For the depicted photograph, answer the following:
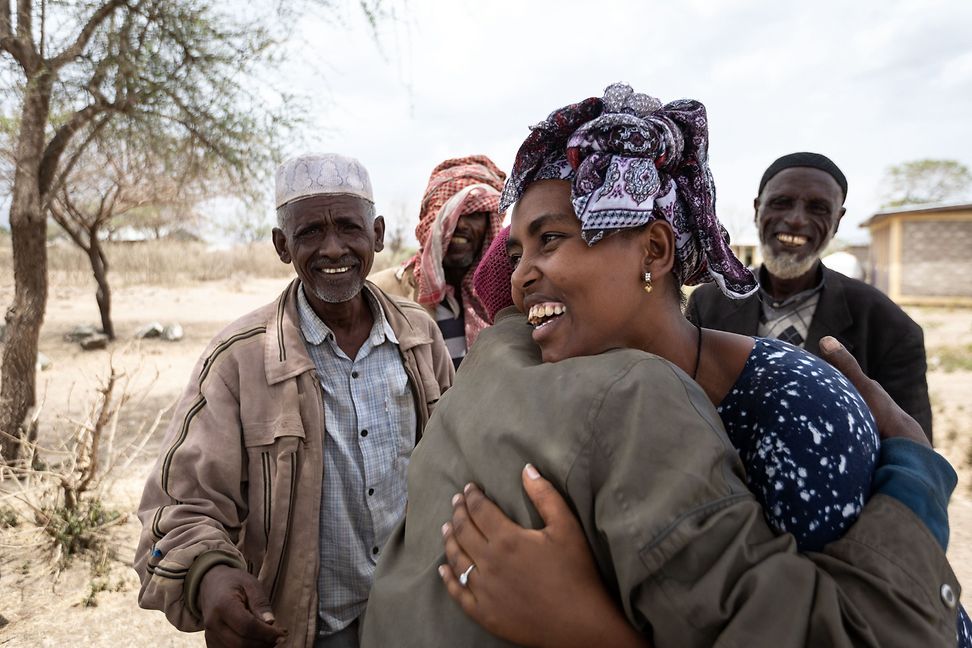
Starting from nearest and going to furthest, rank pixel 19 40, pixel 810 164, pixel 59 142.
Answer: pixel 810 164, pixel 19 40, pixel 59 142

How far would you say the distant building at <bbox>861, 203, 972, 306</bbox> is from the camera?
64.1 feet

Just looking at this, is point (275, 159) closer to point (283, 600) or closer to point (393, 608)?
point (283, 600)

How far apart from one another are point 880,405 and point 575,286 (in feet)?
2.10

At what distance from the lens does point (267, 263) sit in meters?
32.7

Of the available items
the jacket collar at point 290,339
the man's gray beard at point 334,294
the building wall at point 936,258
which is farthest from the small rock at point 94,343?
the building wall at point 936,258

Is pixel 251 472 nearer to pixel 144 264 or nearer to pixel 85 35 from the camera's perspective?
pixel 85 35

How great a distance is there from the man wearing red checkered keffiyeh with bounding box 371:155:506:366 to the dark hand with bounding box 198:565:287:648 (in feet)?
7.38

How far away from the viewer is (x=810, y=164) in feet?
10.8

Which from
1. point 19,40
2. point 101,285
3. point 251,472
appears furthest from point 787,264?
point 101,285

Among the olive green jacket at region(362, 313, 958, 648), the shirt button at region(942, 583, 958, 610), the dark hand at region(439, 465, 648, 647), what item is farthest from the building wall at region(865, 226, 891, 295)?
the dark hand at region(439, 465, 648, 647)

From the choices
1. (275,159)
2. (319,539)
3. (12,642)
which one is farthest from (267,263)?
(319,539)

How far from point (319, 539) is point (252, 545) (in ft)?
0.64

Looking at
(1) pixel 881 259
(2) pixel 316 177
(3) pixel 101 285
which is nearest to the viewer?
(2) pixel 316 177

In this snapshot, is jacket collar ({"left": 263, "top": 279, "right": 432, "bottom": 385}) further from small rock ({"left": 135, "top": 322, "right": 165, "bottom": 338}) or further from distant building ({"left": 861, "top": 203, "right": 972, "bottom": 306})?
distant building ({"left": 861, "top": 203, "right": 972, "bottom": 306})
